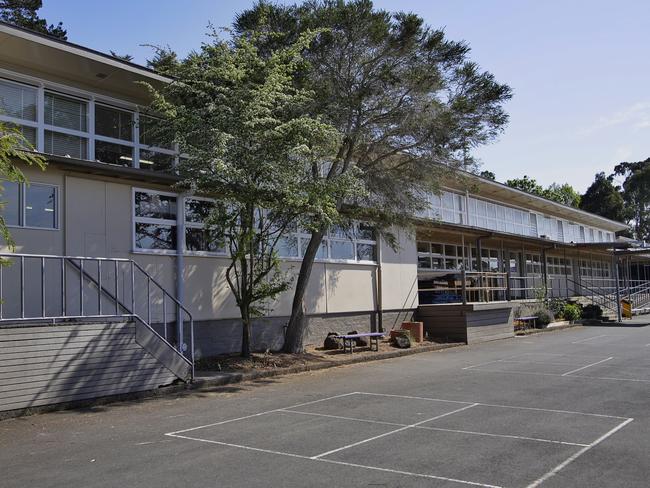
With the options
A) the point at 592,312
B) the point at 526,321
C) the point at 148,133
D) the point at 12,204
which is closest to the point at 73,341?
the point at 12,204

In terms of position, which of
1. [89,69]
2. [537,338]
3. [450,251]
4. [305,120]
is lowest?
[537,338]

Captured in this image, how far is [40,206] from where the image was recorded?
12.2 metres

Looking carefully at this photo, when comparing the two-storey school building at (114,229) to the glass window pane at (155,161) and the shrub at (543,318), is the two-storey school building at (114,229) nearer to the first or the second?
the glass window pane at (155,161)

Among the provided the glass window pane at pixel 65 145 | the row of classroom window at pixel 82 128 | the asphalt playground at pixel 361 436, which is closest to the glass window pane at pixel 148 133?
the row of classroom window at pixel 82 128

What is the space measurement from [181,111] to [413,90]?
6.72m

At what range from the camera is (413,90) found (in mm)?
16344

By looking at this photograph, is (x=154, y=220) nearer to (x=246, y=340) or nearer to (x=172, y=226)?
(x=172, y=226)

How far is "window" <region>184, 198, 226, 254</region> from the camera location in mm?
14930

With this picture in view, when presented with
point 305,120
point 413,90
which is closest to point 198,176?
point 305,120

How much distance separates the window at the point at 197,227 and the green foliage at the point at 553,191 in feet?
184

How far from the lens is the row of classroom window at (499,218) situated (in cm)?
2865

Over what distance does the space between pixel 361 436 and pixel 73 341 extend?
529 centimetres

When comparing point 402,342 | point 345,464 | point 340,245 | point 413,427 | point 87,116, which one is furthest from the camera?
point 340,245

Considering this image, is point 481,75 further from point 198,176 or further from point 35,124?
point 35,124
